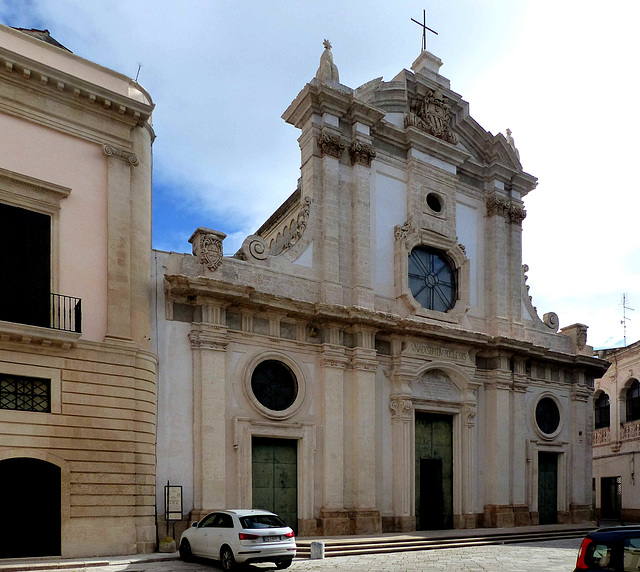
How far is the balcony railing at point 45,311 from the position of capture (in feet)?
47.6

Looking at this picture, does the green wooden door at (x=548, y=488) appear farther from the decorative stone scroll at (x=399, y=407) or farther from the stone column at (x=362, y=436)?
the stone column at (x=362, y=436)

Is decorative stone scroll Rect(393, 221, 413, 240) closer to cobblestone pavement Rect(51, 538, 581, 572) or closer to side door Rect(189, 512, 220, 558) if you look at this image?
cobblestone pavement Rect(51, 538, 581, 572)

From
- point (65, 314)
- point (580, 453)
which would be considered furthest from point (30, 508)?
point (580, 453)

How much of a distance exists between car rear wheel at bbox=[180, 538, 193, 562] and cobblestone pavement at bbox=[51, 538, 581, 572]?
238mm

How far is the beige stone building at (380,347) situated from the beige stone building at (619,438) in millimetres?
6162

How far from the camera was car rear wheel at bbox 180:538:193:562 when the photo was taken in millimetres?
14664

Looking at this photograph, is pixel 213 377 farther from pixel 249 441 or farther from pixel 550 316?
pixel 550 316

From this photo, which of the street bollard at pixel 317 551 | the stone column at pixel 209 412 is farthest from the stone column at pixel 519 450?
the stone column at pixel 209 412

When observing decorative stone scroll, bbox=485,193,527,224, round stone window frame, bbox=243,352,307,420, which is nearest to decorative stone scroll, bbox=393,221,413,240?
decorative stone scroll, bbox=485,193,527,224

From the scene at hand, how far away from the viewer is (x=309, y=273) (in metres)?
20.7

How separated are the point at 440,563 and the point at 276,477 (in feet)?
18.4

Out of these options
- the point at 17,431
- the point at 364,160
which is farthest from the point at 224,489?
the point at 364,160

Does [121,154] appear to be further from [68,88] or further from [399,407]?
[399,407]

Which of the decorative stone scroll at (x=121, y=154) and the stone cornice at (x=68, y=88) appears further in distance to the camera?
the decorative stone scroll at (x=121, y=154)
